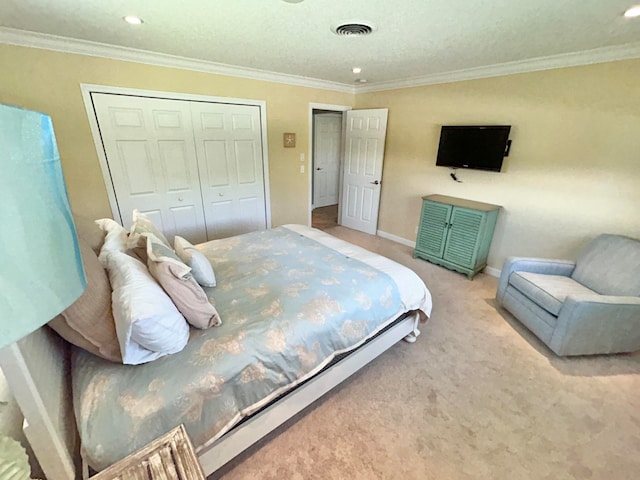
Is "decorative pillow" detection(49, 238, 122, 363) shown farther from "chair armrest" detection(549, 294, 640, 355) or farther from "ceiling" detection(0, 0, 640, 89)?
"chair armrest" detection(549, 294, 640, 355)

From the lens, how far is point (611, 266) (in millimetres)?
2221

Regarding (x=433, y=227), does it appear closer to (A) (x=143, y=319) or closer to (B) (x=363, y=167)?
(B) (x=363, y=167)

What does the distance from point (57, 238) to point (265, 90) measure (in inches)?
142

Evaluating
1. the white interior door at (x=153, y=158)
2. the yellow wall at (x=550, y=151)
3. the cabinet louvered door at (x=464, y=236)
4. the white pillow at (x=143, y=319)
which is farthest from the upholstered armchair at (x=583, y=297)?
the white interior door at (x=153, y=158)

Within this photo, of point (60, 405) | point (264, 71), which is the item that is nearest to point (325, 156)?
Answer: point (264, 71)

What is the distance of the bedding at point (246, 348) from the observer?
3.39 ft

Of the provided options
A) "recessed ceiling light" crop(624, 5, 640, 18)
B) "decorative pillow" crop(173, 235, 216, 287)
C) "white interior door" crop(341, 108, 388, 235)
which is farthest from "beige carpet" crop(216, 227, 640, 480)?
"white interior door" crop(341, 108, 388, 235)

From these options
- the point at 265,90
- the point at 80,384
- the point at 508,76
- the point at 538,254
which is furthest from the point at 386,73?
the point at 80,384

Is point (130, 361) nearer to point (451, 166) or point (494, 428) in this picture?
point (494, 428)

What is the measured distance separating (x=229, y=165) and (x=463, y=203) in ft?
9.63

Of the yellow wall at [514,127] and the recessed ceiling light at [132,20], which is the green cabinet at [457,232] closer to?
the yellow wall at [514,127]

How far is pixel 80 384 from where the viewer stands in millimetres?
1095

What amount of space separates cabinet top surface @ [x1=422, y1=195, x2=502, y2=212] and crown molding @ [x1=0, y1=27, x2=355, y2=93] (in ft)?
7.58

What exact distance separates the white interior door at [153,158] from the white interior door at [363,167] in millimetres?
2503
